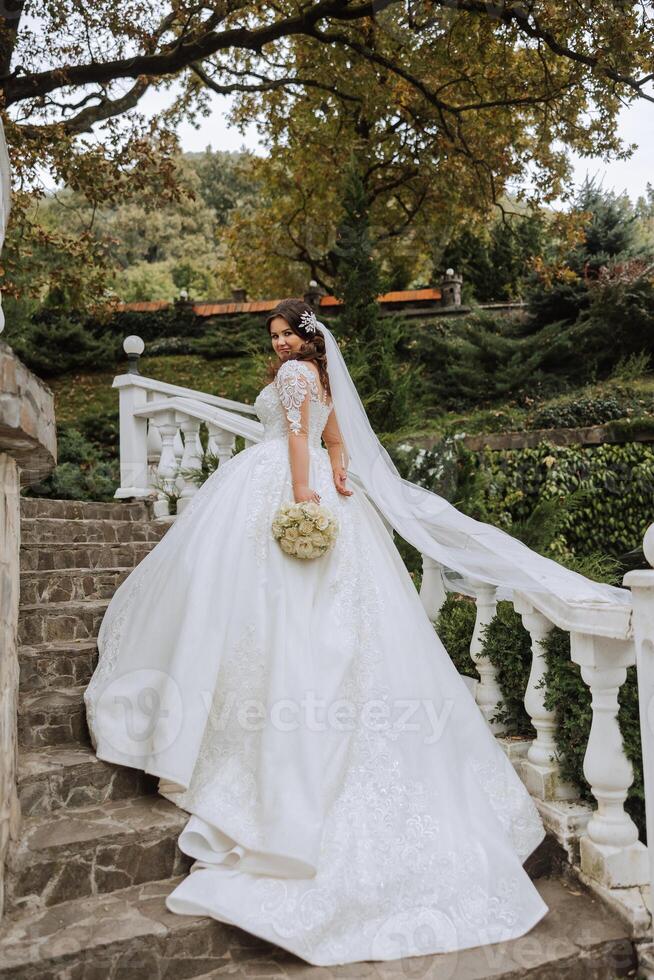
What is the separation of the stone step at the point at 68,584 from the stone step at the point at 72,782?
1470 millimetres

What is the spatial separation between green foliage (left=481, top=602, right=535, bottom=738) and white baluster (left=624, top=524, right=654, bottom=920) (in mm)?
913

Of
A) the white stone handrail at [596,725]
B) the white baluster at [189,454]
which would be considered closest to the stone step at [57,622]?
the white stone handrail at [596,725]

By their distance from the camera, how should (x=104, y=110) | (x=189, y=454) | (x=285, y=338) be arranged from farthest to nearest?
(x=104, y=110) → (x=189, y=454) → (x=285, y=338)

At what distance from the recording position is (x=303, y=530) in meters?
3.00

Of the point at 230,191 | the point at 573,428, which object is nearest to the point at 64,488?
the point at 573,428

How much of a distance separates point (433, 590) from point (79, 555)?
2.47m

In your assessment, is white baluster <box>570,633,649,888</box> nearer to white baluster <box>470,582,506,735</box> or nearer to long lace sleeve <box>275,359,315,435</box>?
white baluster <box>470,582,506,735</box>

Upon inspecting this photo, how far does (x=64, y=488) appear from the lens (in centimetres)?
906

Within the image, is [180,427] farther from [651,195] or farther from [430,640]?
[651,195]

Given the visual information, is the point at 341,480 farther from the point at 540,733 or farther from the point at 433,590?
the point at 540,733

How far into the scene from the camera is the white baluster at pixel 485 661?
3332 millimetres

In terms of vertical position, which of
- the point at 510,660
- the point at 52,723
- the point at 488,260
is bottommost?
the point at 52,723

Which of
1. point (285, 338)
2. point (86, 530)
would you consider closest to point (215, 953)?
point (285, 338)

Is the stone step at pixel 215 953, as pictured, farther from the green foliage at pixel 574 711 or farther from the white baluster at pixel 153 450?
the white baluster at pixel 153 450
